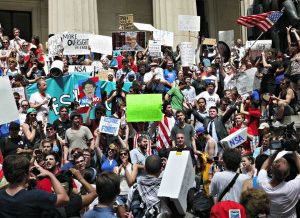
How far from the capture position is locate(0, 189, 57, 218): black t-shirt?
18.3 feet

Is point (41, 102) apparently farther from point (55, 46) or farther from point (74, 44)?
point (55, 46)

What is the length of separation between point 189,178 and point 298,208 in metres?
1.21

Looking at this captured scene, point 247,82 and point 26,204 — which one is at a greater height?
point 247,82

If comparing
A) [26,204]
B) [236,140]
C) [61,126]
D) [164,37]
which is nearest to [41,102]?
[61,126]

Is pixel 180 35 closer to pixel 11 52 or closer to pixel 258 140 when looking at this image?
pixel 11 52

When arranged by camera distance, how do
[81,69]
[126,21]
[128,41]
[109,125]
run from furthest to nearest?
[126,21], [128,41], [81,69], [109,125]

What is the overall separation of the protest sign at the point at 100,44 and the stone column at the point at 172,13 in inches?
275

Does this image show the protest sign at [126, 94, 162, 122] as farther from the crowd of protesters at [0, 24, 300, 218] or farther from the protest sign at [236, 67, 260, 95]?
the protest sign at [236, 67, 260, 95]

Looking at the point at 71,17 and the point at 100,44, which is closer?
the point at 100,44

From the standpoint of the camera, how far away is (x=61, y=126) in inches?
527

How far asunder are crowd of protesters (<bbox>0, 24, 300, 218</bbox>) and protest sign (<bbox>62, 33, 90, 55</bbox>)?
31 cm

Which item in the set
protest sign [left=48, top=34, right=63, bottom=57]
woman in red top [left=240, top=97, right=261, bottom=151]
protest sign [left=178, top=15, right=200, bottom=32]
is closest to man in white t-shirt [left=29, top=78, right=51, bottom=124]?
protest sign [left=48, top=34, right=63, bottom=57]

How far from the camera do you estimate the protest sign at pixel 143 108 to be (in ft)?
44.9

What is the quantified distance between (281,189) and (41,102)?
8.63 m
